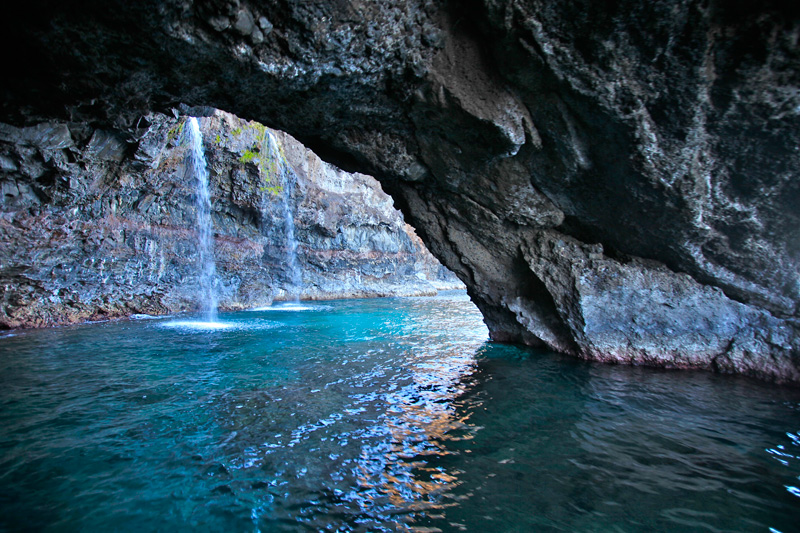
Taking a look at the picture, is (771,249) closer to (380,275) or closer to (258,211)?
(258,211)

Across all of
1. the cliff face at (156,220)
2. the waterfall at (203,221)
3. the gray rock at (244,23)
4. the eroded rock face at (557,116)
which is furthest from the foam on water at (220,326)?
the gray rock at (244,23)

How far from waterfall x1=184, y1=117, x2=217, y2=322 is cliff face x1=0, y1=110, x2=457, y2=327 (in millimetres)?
404

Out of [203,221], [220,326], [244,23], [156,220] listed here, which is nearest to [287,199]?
[203,221]

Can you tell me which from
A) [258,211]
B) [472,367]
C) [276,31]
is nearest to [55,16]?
[276,31]

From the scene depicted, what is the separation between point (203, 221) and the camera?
21.6 metres

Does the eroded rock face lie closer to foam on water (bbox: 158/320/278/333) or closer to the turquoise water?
the turquoise water

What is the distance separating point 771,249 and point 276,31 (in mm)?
9389

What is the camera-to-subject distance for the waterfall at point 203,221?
1983cm

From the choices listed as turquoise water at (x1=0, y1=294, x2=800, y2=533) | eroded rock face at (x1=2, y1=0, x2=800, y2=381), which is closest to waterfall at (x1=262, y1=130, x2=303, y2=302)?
eroded rock face at (x1=2, y1=0, x2=800, y2=381)

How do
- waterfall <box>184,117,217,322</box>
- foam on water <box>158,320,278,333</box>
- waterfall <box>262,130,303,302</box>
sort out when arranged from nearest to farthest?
foam on water <box>158,320,278,333</box> < waterfall <box>184,117,217,322</box> < waterfall <box>262,130,303,302</box>

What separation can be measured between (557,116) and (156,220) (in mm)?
18869

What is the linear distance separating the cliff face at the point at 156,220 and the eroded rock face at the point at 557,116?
3378 millimetres

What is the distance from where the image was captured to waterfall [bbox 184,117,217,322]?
1983 centimetres

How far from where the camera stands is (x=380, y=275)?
3875 cm
